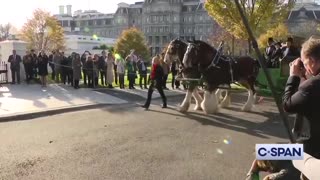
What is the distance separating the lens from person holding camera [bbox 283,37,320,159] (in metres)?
3.64

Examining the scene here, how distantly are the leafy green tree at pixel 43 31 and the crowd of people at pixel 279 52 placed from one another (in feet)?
223

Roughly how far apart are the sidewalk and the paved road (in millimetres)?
1278

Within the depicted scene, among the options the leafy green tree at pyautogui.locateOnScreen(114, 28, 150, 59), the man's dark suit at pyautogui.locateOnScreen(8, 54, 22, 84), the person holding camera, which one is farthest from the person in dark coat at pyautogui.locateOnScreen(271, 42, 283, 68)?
the leafy green tree at pyautogui.locateOnScreen(114, 28, 150, 59)

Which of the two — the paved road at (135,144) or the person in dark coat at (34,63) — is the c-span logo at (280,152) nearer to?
the paved road at (135,144)

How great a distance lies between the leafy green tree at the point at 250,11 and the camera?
1058 inches

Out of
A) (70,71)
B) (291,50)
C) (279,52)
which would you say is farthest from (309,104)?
(70,71)

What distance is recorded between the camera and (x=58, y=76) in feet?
80.6

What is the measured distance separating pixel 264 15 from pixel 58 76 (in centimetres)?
1241

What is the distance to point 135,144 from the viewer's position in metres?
9.34

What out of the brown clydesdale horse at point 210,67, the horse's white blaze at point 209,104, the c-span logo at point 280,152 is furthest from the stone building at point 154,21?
the c-span logo at point 280,152

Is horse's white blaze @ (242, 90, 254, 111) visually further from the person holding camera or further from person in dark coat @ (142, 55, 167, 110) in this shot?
the person holding camera

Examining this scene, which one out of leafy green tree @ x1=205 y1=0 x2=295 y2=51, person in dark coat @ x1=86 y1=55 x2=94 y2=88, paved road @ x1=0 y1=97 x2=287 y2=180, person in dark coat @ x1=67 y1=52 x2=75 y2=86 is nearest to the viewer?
paved road @ x1=0 y1=97 x2=287 y2=180

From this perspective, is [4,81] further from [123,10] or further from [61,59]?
[123,10]

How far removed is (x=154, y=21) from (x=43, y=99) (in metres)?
137
